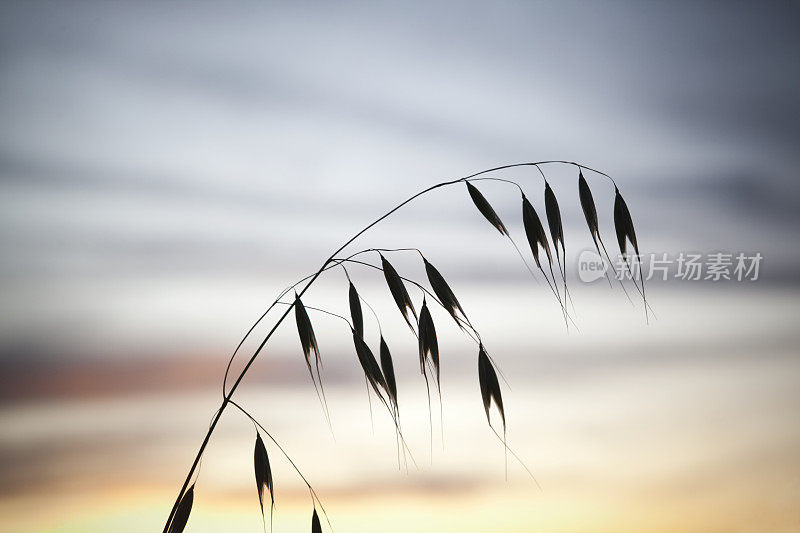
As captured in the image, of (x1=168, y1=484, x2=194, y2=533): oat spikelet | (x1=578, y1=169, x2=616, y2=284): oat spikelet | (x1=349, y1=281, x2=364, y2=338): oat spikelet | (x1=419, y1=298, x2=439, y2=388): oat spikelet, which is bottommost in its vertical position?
(x1=168, y1=484, x2=194, y2=533): oat spikelet

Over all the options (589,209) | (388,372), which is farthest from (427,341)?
(589,209)

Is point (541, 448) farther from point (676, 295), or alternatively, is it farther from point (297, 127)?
point (297, 127)

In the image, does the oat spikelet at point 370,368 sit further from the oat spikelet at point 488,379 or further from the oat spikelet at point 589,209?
the oat spikelet at point 589,209

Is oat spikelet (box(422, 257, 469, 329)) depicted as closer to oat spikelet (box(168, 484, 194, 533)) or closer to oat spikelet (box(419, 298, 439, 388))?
oat spikelet (box(419, 298, 439, 388))

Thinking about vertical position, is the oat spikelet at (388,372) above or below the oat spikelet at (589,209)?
below

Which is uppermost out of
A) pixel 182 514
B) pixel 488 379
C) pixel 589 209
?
pixel 589 209

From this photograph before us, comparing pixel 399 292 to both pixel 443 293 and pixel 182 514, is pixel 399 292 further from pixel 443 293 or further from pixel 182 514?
pixel 182 514

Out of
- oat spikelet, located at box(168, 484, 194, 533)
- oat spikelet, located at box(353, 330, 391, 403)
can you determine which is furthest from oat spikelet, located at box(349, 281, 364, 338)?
oat spikelet, located at box(168, 484, 194, 533)

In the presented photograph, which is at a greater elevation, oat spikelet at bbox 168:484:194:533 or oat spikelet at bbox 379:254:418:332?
oat spikelet at bbox 379:254:418:332

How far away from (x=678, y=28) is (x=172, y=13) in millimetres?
1412

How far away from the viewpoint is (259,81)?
1620 millimetres

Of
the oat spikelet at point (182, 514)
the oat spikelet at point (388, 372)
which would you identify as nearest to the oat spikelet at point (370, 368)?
the oat spikelet at point (388, 372)

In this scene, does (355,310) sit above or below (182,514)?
above

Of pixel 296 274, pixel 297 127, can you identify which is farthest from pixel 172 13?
pixel 296 274
